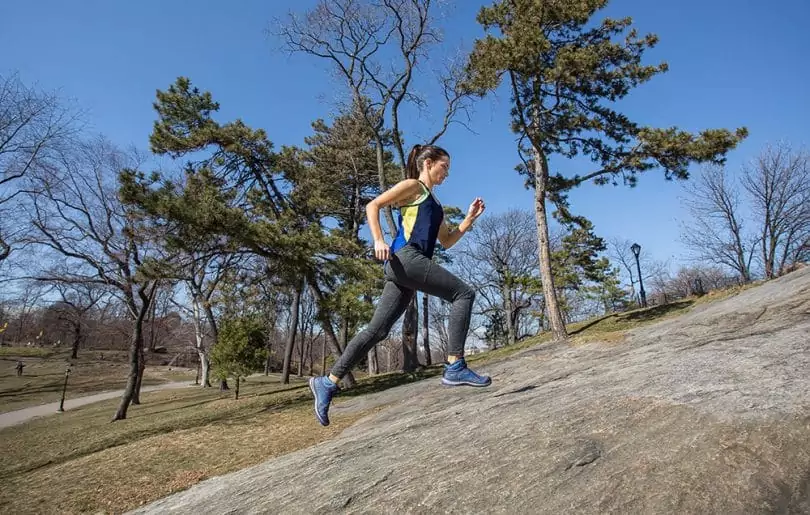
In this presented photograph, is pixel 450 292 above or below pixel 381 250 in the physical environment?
below

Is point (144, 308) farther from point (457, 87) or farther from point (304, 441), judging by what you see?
point (457, 87)

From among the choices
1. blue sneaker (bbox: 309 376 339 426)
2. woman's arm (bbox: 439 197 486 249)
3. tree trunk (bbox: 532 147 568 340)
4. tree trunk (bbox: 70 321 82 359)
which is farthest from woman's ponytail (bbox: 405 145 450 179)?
tree trunk (bbox: 70 321 82 359)

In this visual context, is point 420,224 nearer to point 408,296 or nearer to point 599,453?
point 408,296

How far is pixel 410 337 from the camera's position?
16.5 m

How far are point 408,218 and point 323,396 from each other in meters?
→ 1.53

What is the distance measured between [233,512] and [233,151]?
13456 mm

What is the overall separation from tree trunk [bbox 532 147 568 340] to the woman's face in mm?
10408

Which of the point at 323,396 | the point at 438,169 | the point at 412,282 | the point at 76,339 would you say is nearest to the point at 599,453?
the point at 412,282

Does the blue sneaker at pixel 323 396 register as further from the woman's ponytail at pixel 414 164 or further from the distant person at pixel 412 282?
the woman's ponytail at pixel 414 164

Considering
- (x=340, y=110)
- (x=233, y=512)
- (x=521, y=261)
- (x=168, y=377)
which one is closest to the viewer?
(x=233, y=512)

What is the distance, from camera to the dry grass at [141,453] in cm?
558

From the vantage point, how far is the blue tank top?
298 centimetres

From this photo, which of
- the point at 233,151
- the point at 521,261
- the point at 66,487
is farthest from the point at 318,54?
the point at 521,261

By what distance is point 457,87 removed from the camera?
15.7 metres
